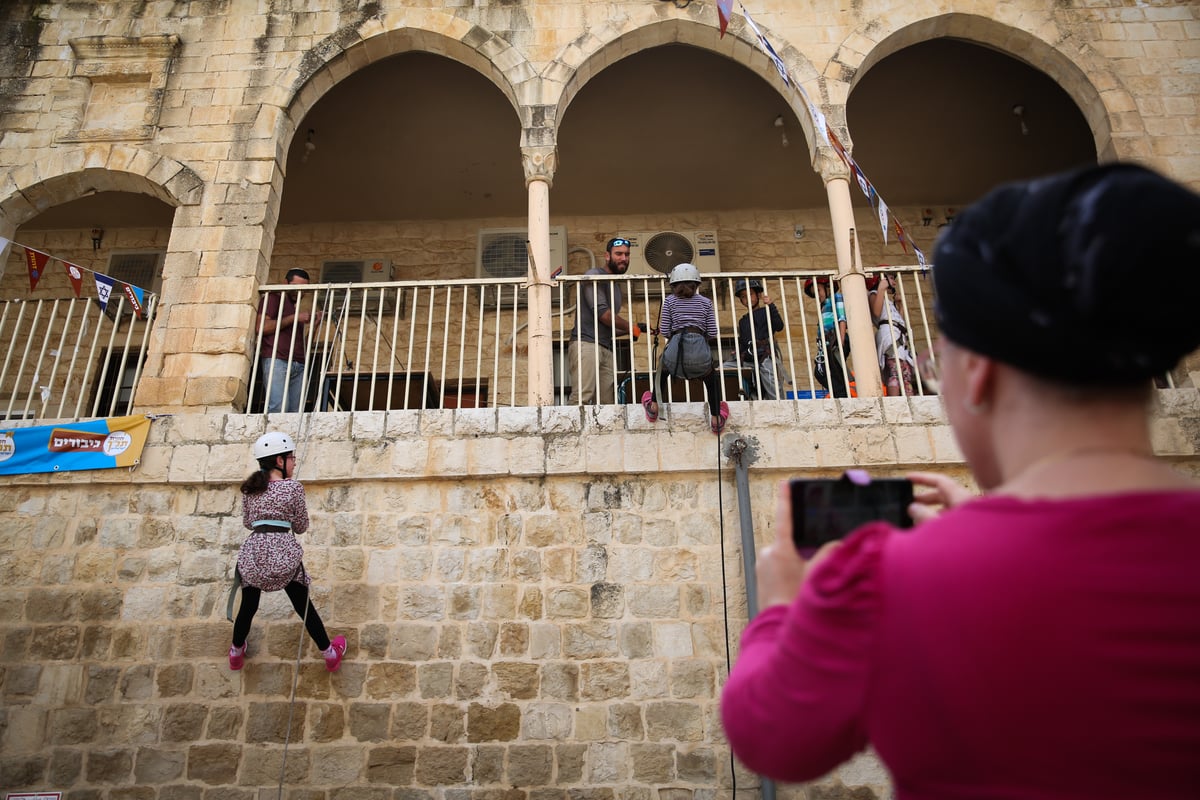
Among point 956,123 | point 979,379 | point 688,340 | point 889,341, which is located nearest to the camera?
point 979,379

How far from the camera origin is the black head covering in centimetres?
79

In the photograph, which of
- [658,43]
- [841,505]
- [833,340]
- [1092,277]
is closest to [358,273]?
[658,43]

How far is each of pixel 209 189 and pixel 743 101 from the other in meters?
5.32

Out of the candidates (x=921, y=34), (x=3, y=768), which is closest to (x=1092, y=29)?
(x=921, y=34)

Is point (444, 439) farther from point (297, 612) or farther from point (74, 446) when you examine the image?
point (74, 446)

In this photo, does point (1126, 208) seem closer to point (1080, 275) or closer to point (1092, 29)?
point (1080, 275)

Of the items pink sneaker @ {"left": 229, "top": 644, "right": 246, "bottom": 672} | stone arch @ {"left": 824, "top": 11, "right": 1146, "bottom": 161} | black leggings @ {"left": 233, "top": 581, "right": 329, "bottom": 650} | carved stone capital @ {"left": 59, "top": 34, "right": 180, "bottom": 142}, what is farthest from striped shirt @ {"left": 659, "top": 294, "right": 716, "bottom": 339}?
carved stone capital @ {"left": 59, "top": 34, "right": 180, "bottom": 142}

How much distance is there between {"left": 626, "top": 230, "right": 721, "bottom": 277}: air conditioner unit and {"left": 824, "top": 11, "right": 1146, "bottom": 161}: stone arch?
9.51 feet

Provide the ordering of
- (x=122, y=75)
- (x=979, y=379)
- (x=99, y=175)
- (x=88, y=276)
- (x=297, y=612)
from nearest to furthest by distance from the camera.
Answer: (x=979, y=379) → (x=297, y=612) → (x=99, y=175) → (x=122, y=75) → (x=88, y=276)

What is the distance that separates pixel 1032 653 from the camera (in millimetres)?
725

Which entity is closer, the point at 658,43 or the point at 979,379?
the point at 979,379

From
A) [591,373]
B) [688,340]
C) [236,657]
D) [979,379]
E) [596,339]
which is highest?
[596,339]

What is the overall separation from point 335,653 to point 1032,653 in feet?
15.7

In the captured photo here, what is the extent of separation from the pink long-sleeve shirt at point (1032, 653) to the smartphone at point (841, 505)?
0.99 ft
